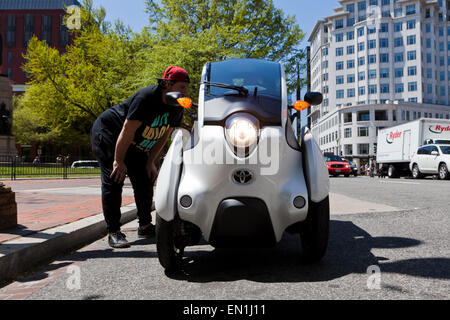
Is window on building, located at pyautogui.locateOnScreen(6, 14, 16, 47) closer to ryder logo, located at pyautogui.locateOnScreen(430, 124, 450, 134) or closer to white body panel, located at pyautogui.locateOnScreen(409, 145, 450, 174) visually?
ryder logo, located at pyautogui.locateOnScreen(430, 124, 450, 134)

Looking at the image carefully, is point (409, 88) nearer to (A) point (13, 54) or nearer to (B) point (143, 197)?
(A) point (13, 54)

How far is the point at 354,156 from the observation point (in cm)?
Result: 7125

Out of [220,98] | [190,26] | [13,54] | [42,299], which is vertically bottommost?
[42,299]

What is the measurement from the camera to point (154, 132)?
147 inches

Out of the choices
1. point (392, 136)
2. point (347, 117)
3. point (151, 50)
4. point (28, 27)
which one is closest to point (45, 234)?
point (151, 50)

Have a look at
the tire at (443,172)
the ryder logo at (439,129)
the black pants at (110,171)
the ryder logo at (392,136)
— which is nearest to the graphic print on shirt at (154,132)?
the black pants at (110,171)

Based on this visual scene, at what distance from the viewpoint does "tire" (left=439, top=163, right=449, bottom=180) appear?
1786cm

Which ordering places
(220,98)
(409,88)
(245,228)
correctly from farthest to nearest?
(409,88) < (220,98) < (245,228)

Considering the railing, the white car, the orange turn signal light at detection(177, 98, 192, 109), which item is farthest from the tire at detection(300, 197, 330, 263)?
the railing

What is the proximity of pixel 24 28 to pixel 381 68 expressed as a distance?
66.2m

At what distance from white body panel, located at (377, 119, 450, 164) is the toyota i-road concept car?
2199cm

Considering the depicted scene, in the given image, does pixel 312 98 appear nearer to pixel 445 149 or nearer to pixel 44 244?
pixel 44 244
